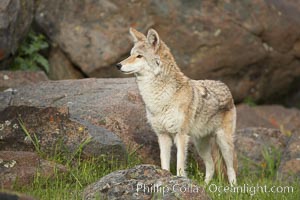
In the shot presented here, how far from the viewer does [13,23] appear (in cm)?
1202

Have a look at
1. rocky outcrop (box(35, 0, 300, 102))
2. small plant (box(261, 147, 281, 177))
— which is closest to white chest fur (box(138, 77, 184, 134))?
small plant (box(261, 147, 281, 177))

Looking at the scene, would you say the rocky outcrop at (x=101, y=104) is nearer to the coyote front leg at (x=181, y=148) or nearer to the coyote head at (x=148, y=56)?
the coyote front leg at (x=181, y=148)

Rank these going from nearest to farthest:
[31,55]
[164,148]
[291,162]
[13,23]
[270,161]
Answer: [164,148] → [291,162] → [270,161] → [13,23] → [31,55]

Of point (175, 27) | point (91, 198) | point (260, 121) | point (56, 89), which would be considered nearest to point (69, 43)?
point (175, 27)

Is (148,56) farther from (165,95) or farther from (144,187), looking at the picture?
(144,187)

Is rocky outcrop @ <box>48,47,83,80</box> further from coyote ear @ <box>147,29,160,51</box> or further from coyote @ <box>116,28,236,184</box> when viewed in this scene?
coyote ear @ <box>147,29,160,51</box>

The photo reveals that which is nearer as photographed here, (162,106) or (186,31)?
(162,106)

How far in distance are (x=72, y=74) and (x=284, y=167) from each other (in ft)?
16.8

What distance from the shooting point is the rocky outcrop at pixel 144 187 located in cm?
706

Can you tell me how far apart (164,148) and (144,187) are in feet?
8.46

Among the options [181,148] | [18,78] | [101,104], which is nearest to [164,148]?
[181,148]

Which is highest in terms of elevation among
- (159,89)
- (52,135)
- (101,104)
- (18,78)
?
(159,89)

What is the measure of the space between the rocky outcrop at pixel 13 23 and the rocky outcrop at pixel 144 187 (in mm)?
5069

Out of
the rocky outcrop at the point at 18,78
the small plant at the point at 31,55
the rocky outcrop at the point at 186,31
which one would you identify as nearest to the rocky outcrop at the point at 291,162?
the rocky outcrop at the point at 186,31
